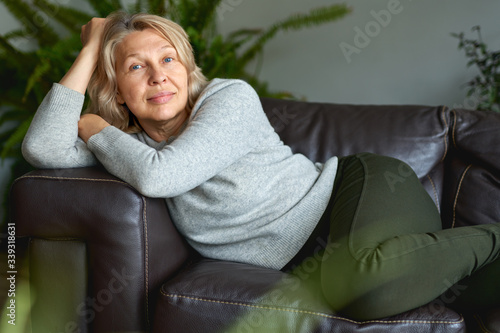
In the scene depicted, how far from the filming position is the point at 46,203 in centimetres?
118

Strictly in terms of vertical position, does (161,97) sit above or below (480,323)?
above

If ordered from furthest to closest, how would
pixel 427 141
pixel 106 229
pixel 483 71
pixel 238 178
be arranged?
pixel 483 71, pixel 427 141, pixel 238 178, pixel 106 229

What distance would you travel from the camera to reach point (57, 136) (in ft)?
4.27

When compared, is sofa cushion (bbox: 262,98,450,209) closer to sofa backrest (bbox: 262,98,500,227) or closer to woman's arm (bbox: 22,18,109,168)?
sofa backrest (bbox: 262,98,500,227)

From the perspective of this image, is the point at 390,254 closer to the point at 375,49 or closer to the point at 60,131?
the point at 60,131

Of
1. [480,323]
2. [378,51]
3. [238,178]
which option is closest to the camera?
[480,323]

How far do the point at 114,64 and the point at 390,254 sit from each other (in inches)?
37.9

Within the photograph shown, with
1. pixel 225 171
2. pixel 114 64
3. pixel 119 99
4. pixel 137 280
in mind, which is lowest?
pixel 137 280

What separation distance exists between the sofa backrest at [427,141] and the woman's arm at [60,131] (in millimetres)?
698

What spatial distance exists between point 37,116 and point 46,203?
0.95 ft

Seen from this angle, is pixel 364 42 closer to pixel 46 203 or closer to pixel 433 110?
pixel 433 110

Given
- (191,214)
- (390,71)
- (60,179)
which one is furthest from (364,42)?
(60,179)

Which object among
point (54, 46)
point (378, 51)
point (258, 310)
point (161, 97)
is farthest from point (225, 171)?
point (378, 51)

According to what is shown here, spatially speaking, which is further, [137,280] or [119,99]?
[119,99]
